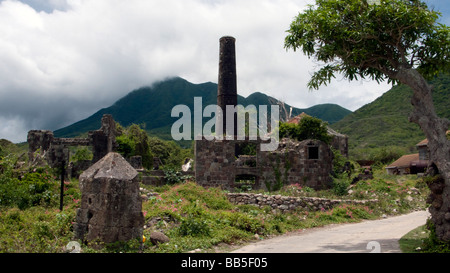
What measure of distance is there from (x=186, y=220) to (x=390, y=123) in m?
66.0

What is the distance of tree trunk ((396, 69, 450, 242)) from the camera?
8.57 metres

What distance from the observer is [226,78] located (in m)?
37.2

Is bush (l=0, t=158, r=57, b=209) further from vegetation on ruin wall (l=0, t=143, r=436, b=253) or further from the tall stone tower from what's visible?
the tall stone tower

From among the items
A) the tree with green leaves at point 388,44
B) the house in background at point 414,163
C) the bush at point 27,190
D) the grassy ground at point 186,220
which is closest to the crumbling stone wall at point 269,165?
the grassy ground at point 186,220

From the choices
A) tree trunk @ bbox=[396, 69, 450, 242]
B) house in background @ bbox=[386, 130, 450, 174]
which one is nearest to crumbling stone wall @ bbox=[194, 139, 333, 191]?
tree trunk @ bbox=[396, 69, 450, 242]

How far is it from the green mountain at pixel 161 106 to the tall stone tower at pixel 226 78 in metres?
58.0

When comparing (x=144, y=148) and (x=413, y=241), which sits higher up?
(x=144, y=148)

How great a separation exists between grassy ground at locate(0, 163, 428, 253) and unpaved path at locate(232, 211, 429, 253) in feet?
2.42

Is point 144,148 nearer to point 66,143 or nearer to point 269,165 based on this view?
point 66,143

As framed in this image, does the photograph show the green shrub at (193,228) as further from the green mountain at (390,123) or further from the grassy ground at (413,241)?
the green mountain at (390,123)

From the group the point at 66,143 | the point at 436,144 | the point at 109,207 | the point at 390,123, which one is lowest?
the point at 109,207

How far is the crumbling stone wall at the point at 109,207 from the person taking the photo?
8055mm

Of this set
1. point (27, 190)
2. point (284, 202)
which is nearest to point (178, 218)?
point (284, 202)
